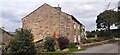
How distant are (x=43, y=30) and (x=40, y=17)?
2851mm

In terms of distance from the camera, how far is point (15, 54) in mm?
36281

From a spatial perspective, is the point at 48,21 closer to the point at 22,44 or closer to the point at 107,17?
the point at 22,44

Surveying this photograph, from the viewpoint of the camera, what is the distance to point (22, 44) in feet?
118

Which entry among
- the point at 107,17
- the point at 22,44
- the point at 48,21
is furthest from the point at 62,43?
the point at 107,17

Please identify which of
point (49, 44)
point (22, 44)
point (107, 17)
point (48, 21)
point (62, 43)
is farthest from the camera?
point (48, 21)

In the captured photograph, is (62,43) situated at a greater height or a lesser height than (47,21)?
lesser

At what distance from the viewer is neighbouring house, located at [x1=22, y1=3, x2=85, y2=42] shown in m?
57.9

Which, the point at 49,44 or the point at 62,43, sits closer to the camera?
the point at 49,44

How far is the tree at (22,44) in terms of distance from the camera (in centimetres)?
3578

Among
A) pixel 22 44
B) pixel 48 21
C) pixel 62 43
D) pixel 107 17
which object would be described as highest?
pixel 48 21

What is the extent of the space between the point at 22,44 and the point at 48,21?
23.1 m

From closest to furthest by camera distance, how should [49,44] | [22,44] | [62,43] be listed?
[22,44]
[49,44]
[62,43]

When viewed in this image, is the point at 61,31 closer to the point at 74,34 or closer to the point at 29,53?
the point at 74,34

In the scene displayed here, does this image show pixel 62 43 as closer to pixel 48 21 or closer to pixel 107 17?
pixel 48 21
